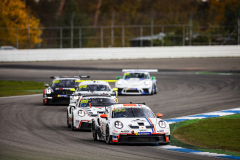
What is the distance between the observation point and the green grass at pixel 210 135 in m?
9.98

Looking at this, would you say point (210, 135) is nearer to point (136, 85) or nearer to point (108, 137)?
point (108, 137)

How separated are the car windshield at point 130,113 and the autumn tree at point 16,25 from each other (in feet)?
109

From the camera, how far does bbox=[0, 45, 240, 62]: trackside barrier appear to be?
41500mm

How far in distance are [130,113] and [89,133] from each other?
227 cm

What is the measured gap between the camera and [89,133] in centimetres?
1270

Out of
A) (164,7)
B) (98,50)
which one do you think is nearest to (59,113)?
(98,50)

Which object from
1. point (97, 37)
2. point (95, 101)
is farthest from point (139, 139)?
point (97, 37)

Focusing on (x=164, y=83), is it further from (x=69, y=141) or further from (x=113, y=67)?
(x=69, y=141)

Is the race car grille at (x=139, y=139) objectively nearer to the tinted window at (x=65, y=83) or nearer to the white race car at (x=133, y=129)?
the white race car at (x=133, y=129)

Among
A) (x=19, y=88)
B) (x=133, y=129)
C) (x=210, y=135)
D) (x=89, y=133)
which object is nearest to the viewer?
(x=133, y=129)

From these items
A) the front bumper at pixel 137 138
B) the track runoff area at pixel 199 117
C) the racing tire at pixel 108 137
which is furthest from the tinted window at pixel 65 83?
the front bumper at pixel 137 138

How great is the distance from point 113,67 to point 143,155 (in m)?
29.6

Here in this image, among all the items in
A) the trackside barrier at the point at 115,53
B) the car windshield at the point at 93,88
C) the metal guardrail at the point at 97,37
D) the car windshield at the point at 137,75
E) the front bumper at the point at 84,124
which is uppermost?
the metal guardrail at the point at 97,37

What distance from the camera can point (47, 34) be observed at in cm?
4531
